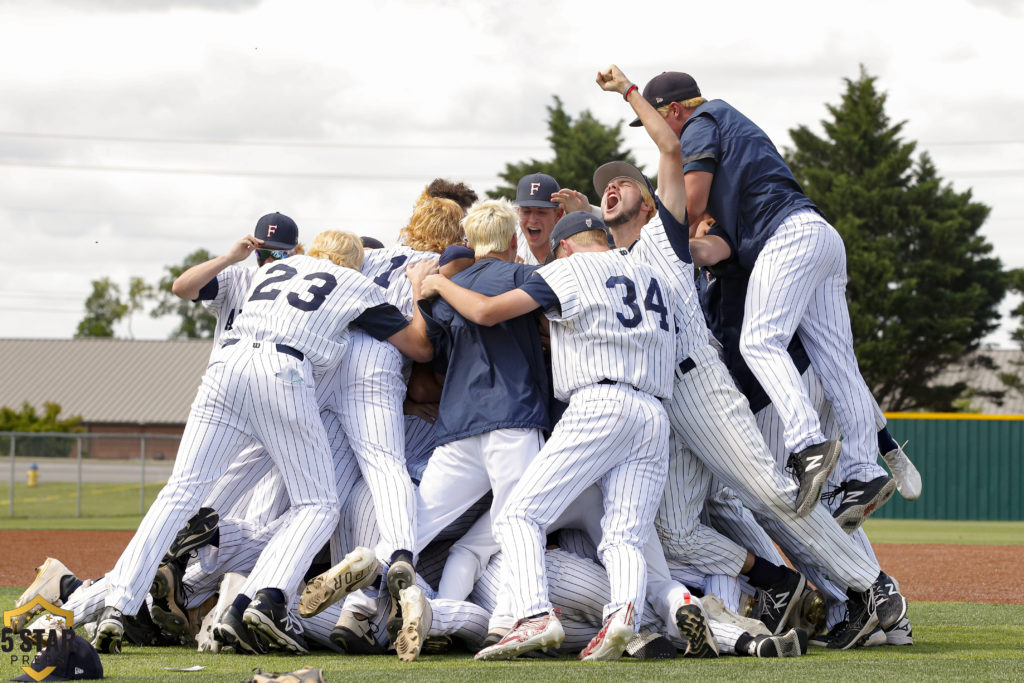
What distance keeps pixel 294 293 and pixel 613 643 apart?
2281 mm

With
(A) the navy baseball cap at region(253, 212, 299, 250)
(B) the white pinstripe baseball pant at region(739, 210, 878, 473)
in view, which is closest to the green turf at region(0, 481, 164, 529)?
(A) the navy baseball cap at region(253, 212, 299, 250)

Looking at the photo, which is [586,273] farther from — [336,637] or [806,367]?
[336,637]

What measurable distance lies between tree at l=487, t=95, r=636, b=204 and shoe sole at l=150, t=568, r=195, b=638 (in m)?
36.9

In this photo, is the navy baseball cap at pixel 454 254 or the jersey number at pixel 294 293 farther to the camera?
Result: the navy baseball cap at pixel 454 254

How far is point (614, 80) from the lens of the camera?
17.8 ft

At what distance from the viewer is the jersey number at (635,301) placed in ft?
16.7

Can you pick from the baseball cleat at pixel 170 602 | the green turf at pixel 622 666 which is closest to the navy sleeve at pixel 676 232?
the green turf at pixel 622 666

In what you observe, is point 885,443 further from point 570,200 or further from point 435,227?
point 435,227

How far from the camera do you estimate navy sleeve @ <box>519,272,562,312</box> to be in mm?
5098

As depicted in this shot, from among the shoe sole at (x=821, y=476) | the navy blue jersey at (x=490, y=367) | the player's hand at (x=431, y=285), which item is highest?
the player's hand at (x=431, y=285)

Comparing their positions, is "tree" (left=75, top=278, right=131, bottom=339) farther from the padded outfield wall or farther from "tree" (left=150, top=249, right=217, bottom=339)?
the padded outfield wall

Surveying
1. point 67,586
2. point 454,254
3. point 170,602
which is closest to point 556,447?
point 454,254

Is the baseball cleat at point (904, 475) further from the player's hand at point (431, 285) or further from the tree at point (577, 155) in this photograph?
the tree at point (577, 155)

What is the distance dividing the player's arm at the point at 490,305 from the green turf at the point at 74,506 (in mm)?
14537
